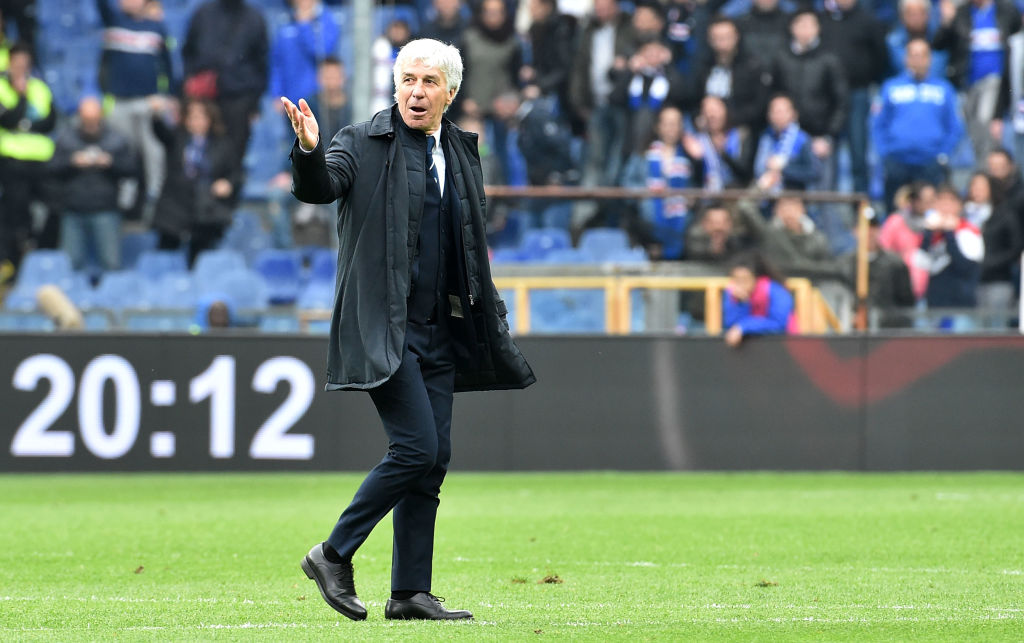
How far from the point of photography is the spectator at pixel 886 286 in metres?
14.0

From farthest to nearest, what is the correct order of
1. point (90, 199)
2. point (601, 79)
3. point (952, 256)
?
point (601, 79) → point (90, 199) → point (952, 256)

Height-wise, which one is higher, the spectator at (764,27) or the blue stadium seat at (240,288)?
the spectator at (764,27)

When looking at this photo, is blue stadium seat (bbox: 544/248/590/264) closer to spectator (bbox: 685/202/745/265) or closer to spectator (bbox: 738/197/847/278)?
spectator (bbox: 685/202/745/265)

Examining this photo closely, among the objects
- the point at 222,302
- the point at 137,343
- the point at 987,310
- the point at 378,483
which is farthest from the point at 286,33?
the point at 378,483

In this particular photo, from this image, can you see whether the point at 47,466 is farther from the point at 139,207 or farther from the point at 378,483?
the point at 378,483

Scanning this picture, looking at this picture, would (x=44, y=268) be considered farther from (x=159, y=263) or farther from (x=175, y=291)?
(x=175, y=291)

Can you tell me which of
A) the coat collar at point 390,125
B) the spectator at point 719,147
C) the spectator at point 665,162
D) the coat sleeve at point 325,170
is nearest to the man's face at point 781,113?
the spectator at point 719,147

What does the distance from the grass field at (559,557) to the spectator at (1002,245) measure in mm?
1778

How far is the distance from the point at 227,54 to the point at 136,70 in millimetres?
927

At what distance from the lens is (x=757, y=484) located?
41.5 ft

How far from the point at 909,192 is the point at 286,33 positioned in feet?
20.7

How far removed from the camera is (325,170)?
207 inches

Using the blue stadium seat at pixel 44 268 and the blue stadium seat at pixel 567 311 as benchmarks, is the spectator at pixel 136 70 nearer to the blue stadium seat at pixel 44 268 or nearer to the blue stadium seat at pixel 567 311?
the blue stadium seat at pixel 44 268

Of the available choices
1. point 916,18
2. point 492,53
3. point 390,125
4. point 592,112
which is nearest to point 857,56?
point 916,18
